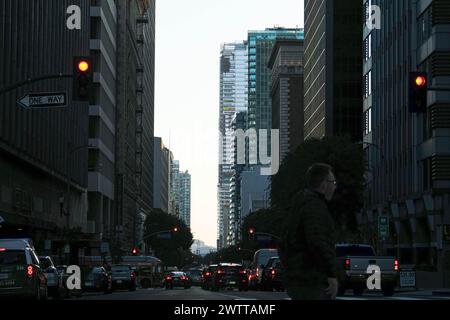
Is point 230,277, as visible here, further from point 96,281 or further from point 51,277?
point 51,277

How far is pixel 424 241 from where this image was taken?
66562mm

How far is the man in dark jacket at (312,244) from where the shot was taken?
7203 millimetres

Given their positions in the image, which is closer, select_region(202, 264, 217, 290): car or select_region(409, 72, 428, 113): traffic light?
select_region(409, 72, 428, 113): traffic light

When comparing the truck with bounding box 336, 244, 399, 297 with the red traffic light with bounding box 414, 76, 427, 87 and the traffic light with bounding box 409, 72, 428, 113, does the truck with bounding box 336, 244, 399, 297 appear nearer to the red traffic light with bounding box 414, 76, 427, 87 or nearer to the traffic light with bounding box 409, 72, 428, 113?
the traffic light with bounding box 409, 72, 428, 113

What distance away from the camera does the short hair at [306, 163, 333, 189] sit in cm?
752

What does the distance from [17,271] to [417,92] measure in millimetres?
11670

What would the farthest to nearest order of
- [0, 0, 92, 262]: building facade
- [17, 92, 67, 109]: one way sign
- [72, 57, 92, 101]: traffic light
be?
[0, 0, 92, 262]: building facade < [17, 92, 67, 109]: one way sign < [72, 57, 92, 101]: traffic light

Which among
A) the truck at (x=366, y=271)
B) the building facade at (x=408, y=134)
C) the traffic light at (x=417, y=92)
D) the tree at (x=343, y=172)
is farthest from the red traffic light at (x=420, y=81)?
the tree at (x=343, y=172)

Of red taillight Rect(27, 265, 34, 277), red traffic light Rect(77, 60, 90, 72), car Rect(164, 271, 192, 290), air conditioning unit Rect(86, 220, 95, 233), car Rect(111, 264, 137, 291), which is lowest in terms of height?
car Rect(164, 271, 192, 290)

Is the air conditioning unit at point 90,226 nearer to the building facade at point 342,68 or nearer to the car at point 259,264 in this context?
the building facade at point 342,68

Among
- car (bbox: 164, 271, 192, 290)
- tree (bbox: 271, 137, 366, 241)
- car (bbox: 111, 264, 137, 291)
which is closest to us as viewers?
car (bbox: 111, 264, 137, 291)

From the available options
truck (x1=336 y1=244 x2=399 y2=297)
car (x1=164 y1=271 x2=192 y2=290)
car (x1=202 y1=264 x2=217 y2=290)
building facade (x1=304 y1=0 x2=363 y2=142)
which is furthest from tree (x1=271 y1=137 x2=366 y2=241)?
building facade (x1=304 y1=0 x2=363 y2=142)

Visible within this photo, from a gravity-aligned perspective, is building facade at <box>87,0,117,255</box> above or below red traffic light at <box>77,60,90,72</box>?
above

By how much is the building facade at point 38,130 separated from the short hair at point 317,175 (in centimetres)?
4417
